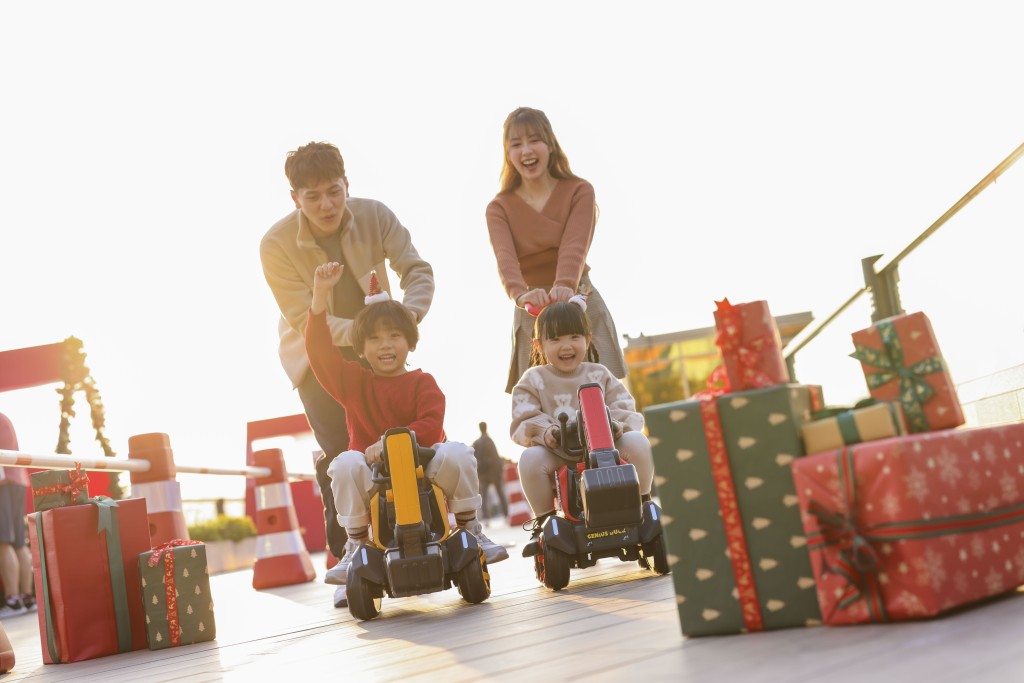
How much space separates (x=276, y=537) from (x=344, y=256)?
322 cm

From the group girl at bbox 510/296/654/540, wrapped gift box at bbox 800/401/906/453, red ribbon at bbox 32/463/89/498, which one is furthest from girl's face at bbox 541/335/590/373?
wrapped gift box at bbox 800/401/906/453

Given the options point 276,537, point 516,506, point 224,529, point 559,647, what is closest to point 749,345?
point 559,647

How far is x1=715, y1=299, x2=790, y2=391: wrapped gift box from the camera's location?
6.74 ft

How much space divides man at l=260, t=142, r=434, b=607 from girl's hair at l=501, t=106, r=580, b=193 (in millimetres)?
530

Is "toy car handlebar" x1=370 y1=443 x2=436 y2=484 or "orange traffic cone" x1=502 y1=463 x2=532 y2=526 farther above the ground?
"toy car handlebar" x1=370 y1=443 x2=436 y2=484

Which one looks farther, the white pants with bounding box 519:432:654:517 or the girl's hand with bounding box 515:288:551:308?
the girl's hand with bounding box 515:288:551:308

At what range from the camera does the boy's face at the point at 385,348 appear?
13.0 ft

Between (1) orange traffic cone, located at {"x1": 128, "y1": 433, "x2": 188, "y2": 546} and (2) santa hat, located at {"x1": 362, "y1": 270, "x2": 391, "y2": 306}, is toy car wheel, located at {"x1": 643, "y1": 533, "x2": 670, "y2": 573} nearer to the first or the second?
(2) santa hat, located at {"x1": 362, "y1": 270, "x2": 391, "y2": 306}

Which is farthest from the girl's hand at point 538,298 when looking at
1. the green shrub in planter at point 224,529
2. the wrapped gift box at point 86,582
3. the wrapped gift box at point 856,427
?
the green shrub in planter at point 224,529

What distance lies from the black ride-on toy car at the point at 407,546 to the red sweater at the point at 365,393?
361mm

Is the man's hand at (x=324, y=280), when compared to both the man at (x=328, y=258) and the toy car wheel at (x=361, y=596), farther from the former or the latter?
the toy car wheel at (x=361, y=596)

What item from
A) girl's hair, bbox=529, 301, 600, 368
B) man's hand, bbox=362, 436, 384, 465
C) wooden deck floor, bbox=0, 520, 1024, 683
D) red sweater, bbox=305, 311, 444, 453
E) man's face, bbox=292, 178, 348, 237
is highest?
man's face, bbox=292, 178, 348, 237

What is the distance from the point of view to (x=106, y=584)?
3650 mm

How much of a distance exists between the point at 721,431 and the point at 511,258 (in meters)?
2.40
